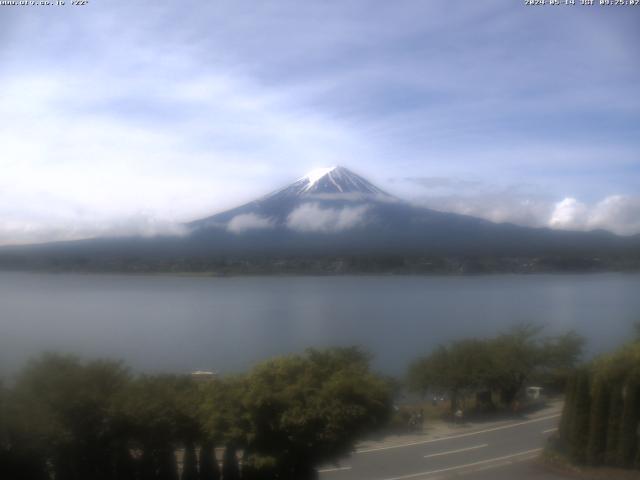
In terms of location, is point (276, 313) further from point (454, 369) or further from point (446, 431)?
point (446, 431)

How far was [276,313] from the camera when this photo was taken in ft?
59.6

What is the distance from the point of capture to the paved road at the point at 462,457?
→ 21.3ft

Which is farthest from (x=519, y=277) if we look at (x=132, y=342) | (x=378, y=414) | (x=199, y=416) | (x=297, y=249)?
(x=199, y=416)

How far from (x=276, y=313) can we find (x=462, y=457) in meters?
11.6

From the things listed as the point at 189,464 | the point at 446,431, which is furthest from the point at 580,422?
the point at 189,464

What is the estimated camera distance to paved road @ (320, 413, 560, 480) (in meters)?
6.50

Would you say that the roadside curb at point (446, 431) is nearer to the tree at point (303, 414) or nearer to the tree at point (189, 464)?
the tree at point (303, 414)

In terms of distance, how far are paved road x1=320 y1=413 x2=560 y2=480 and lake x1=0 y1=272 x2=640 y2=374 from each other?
2.07 metres

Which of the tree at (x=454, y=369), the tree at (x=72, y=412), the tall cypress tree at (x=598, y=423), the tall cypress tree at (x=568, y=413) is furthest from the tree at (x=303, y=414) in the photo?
the tree at (x=454, y=369)

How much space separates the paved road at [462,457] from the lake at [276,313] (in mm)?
2065

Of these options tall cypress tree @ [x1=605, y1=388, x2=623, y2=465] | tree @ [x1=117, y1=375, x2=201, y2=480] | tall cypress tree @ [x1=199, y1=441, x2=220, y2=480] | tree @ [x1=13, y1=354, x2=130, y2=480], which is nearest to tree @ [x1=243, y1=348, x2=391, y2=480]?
tall cypress tree @ [x1=199, y1=441, x2=220, y2=480]

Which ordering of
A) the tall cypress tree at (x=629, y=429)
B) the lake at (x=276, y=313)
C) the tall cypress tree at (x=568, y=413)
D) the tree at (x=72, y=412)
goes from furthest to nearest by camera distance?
the lake at (x=276, y=313) → the tall cypress tree at (x=568, y=413) → the tall cypress tree at (x=629, y=429) → the tree at (x=72, y=412)

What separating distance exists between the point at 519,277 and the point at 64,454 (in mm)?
17171

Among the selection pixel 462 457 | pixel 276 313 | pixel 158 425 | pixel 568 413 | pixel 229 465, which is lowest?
pixel 462 457
